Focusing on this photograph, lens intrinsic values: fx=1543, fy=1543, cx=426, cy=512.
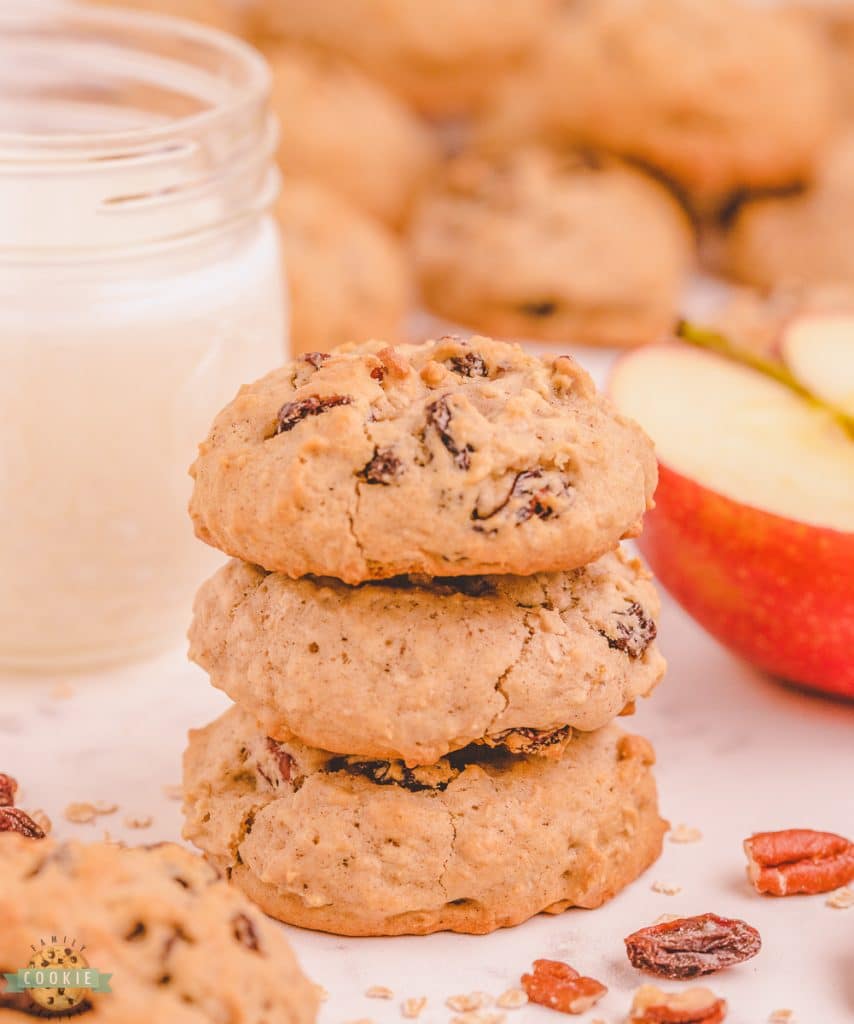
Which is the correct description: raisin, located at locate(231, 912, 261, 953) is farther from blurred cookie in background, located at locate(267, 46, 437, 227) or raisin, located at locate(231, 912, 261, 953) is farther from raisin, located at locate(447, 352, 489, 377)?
blurred cookie in background, located at locate(267, 46, 437, 227)

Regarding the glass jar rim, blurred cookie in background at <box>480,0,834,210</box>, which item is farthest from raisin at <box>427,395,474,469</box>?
blurred cookie in background at <box>480,0,834,210</box>

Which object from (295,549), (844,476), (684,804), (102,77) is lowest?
(684,804)

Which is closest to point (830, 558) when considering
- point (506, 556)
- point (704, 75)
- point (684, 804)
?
point (684, 804)

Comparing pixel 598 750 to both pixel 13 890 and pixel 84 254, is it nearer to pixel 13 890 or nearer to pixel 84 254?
pixel 13 890

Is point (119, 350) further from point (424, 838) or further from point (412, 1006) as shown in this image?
point (412, 1006)

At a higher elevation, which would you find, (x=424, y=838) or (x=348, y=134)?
(x=348, y=134)

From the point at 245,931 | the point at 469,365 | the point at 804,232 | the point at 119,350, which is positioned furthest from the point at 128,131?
the point at 804,232
